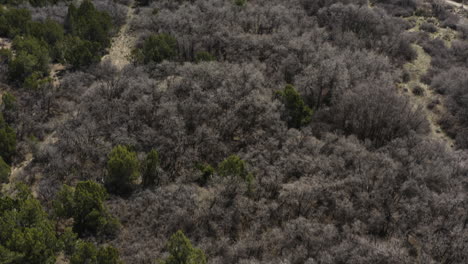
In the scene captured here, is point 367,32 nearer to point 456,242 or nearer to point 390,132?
point 390,132

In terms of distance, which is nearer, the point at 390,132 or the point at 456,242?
the point at 456,242

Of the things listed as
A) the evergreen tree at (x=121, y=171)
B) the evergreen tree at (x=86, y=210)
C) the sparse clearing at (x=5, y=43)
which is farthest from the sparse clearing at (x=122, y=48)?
the evergreen tree at (x=86, y=210)

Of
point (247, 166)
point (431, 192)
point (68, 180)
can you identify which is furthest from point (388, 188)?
point (68, 180)

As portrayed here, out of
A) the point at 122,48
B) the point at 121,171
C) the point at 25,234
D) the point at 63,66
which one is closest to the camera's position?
the point at 25,234

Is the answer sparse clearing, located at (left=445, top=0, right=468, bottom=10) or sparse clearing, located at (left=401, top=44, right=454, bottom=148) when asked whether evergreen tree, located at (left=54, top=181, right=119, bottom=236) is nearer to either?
sparse clearing, located at (left=401, top=44, right=454, bottom=148)

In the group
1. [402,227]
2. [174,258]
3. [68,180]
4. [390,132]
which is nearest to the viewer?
[174,258]

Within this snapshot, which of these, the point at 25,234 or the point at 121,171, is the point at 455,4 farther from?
the point at 25,234

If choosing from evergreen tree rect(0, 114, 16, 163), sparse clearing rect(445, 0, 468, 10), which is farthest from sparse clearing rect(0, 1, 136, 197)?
sparse clearing rect(445, 0, 468, 10)

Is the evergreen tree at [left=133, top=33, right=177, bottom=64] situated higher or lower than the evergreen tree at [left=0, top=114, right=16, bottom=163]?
higher

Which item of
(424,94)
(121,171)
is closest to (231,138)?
(121,171)
